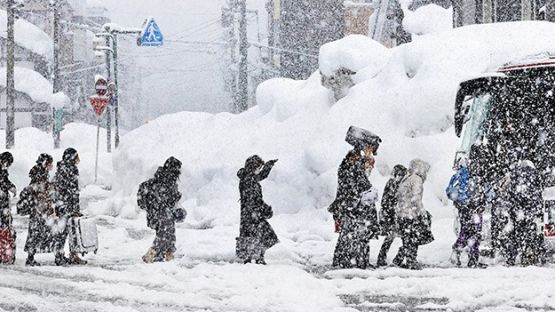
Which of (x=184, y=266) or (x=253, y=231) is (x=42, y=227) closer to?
(x=184, y=266)

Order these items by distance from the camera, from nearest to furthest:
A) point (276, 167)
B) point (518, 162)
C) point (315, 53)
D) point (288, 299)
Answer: point (288, 299)
point (518, 162)
point (276, 167)
point (315, 53)

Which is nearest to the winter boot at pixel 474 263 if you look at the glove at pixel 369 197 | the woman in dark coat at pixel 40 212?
the glove at pixel 369 197

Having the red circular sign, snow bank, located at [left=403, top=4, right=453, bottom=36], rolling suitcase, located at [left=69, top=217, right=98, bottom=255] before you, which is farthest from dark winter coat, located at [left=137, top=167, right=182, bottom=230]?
snow bank, located at [left=403, top=4, right=453, bottom=36]

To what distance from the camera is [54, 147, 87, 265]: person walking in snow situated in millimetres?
11891

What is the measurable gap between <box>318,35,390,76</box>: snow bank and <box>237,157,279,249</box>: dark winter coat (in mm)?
7829

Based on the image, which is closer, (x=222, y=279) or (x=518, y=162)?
(x=222, y=279)

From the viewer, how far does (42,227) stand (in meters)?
11.8

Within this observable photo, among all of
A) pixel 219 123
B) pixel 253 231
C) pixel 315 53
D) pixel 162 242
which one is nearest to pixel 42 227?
pixel 162 242

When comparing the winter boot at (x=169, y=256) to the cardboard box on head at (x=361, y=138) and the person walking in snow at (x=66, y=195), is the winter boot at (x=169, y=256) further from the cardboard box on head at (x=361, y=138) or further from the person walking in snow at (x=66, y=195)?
the cardboard box on head at (x=361, y=138)

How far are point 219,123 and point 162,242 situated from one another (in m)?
11.1

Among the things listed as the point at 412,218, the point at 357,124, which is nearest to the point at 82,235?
the point at 412,218

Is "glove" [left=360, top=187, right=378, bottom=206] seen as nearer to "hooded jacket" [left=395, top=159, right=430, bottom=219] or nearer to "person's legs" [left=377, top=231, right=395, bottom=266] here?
"hooded jacket" [left=395, top=159, right=430, bottom=219]

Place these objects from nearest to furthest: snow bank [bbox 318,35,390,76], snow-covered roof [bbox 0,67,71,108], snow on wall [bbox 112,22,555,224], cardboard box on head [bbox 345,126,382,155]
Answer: cardboard box on head [bbox 345,126,382,155]
snow on wall [bbox 112,22,555,224]
snow bank [bbox 318,35,390,76]
snow-covered roof [bbox 0,67,71,108]

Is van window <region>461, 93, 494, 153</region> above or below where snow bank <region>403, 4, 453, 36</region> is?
below
